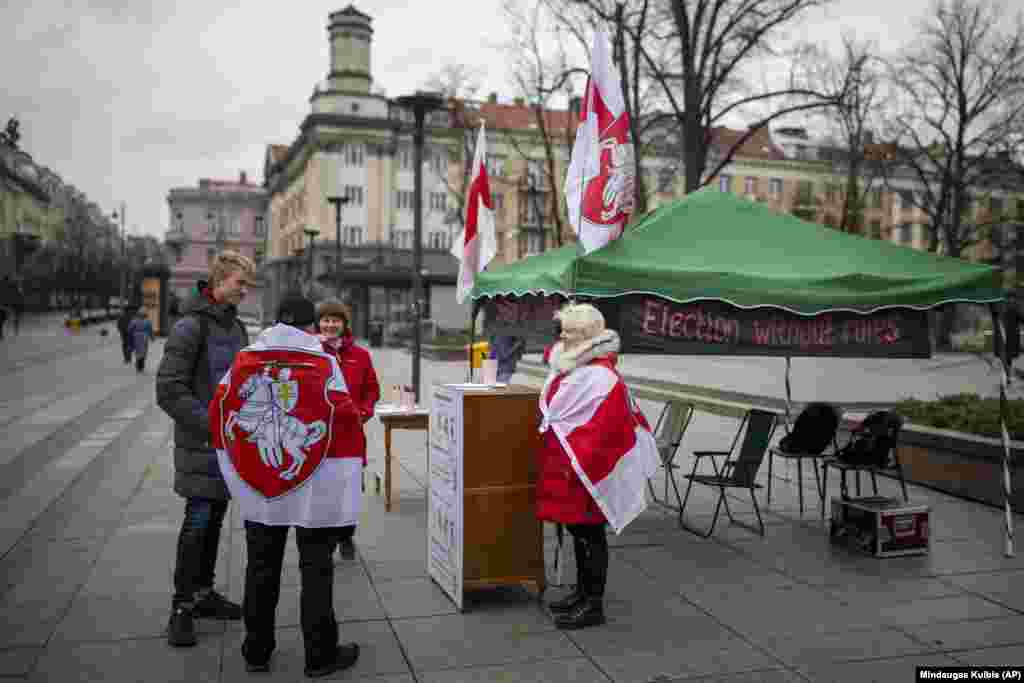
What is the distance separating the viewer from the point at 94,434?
12523 millimetres

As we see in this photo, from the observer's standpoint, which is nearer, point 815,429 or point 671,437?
point 815,429

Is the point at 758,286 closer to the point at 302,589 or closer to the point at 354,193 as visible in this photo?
the point at 302,589

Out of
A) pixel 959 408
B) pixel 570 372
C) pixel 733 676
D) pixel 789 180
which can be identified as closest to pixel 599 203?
pixel 570 372

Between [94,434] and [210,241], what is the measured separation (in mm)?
99205

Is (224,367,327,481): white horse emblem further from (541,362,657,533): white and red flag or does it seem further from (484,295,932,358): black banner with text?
(484,295,932,358): black banner with text

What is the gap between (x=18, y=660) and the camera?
4.41 meters

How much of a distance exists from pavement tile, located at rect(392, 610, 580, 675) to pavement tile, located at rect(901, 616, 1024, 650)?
196 centimetres

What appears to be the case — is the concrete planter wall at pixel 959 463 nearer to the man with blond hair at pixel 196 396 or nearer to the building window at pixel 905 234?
the man with blond hair at pixel 196 396

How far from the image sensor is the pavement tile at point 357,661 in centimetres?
428

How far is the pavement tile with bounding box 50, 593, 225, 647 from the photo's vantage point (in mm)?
4770

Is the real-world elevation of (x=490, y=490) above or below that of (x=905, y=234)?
below

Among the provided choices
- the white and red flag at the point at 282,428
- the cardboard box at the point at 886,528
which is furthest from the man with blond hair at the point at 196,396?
the cardboard box at the point at 886,528

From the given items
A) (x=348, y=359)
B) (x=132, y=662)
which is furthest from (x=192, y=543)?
(x=348, y=359)

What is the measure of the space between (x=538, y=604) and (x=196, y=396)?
7.82 feet
